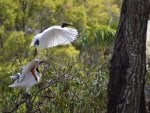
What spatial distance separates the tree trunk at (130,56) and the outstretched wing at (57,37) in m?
0.62

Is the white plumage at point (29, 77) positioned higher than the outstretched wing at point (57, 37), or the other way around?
the outstretched wing at point (57, 37)

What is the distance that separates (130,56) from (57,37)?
0.76 metres

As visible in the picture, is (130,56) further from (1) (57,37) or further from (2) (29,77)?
(2) (29,77)

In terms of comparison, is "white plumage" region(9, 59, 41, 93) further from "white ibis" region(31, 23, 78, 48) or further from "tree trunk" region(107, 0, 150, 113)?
"tree trunk" region(107, 0, 150, 113)

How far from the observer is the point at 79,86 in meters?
4.68

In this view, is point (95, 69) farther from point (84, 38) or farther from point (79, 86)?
point (84, 38)

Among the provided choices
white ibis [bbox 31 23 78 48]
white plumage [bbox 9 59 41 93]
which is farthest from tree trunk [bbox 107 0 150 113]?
white plumage [bbox 9 59 41 93]

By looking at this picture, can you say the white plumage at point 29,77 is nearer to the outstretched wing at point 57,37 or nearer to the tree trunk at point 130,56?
the outstretched wing at point 57,37

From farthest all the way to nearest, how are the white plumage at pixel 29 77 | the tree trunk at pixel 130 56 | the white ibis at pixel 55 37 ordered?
1. the tree trunk at pixel 130 56
2. the white ibis at pixel 55 37
3. the white plumage at pixel 29 77

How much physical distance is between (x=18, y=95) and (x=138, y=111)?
1.12 m

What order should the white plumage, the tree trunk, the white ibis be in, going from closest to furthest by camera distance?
the white plumage → the white ibis → the tree trunk

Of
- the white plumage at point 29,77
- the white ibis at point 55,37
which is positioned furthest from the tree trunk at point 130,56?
the white plumage at point 29,77

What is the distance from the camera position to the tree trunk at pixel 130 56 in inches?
149

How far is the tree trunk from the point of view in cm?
378
